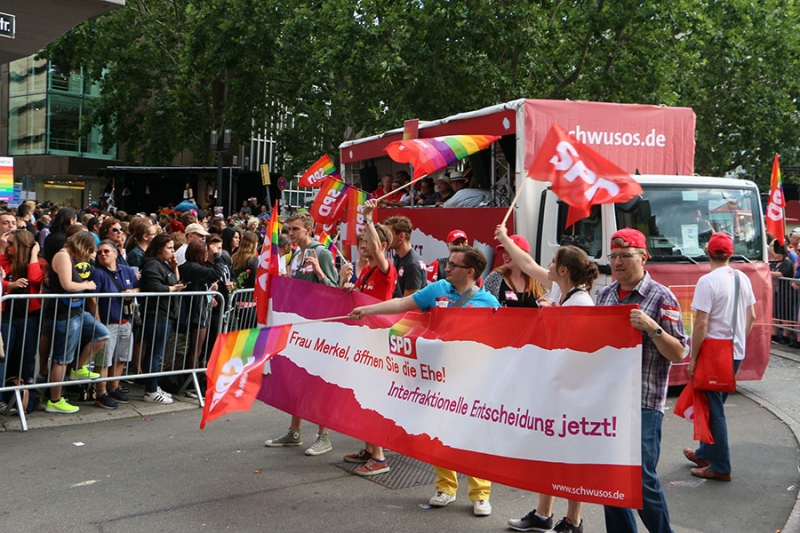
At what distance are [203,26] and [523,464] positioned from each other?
96.3 feet

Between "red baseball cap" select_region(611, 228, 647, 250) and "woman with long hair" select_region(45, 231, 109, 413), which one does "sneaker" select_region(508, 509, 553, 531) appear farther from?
"woman with long hair" select_region(45, 231, 109, 413)

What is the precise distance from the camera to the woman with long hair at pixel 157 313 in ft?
29.0

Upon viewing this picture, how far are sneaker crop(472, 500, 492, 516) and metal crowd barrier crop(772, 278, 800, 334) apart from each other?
9.66m

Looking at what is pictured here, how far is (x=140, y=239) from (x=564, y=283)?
6765mm

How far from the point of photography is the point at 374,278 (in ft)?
22.6

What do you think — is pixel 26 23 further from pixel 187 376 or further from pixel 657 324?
pixel 657 324

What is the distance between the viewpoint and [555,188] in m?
5.27

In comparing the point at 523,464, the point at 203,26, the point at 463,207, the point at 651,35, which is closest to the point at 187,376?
the point at 463,207

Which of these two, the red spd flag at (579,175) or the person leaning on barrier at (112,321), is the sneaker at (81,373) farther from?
the red spd flag at (579,175)

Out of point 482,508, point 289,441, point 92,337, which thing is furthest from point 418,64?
point 482,508

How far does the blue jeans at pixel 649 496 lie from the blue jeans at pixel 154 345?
18.4ft

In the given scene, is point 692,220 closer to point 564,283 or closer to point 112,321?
point 564,283

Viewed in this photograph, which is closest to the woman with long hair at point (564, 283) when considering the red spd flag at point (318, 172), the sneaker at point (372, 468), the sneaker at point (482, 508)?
the sneaker at point (482, 508)

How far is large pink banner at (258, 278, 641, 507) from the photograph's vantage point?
4.35 m
